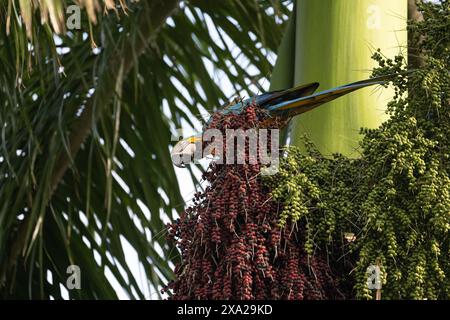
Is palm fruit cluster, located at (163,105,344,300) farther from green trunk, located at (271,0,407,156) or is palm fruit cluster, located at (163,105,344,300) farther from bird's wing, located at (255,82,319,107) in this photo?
green trunk, located at (271,0,407,156)

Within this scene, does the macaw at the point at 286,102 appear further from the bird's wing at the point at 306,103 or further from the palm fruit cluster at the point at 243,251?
the palm fruit cluster at the point at 243,251

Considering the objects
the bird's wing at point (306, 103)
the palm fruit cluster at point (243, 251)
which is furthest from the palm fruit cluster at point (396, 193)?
the bird's wing at point (306, 103)

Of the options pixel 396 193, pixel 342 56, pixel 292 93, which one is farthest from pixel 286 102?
pixel 396 193

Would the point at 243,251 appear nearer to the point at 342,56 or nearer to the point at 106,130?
the point at 342,56

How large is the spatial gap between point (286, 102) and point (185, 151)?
0.32 m

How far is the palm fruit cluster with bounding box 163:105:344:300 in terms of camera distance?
2453 millimetres

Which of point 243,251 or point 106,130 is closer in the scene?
point 243,251

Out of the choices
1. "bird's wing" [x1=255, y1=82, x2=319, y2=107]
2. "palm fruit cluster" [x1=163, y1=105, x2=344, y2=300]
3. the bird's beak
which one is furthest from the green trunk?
"palm fruit cluster" [x1=163, y1=105, x2=344, y2=300]

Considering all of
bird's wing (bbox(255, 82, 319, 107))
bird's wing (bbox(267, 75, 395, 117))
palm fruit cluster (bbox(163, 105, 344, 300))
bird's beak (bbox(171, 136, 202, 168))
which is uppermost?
bird's wing (bbox(255, 82, 319, 107))

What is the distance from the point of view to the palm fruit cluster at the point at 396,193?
241 centimetres

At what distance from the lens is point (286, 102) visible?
302 centimetres

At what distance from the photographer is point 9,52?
383 centimetres

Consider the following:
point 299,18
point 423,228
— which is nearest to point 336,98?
point 299,18

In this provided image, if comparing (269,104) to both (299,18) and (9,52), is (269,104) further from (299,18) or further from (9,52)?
(9,52)
